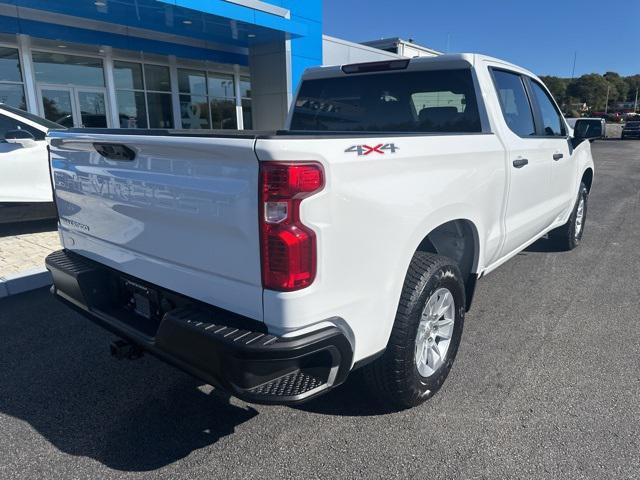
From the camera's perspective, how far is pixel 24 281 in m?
4.88

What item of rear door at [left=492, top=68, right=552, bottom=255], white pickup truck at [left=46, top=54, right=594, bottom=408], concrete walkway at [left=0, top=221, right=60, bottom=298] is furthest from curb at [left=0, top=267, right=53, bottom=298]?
rear door at [left=492, top=68, right=552, bottom=255]

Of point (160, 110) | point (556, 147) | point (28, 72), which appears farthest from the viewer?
point (160, 110)

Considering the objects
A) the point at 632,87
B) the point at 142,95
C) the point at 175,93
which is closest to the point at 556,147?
the point at 142,95

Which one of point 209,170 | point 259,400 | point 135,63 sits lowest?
point 259,400

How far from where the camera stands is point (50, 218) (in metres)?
Answer: 7.82

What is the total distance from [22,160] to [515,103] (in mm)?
6259

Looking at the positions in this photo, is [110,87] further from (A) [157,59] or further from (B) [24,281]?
(B) [24,281]

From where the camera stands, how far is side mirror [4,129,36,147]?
6.65 m

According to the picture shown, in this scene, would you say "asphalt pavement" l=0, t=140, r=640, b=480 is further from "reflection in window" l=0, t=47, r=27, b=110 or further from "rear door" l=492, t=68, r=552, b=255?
"reflection in window" l=0, t=47, r=27, b=110

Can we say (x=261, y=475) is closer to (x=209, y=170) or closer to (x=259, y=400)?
(x=259, y=400)

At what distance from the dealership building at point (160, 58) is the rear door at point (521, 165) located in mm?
10695

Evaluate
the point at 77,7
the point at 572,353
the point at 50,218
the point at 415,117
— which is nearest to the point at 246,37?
the point at 77,7

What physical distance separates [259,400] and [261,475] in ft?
1.75

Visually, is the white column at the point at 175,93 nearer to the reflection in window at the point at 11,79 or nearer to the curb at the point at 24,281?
the reflection in window at the point at 11,79
